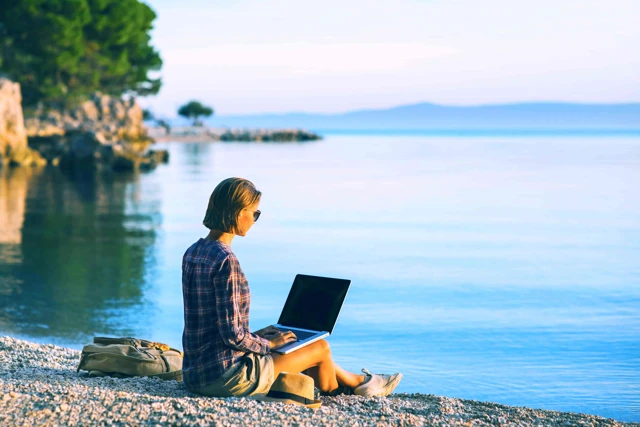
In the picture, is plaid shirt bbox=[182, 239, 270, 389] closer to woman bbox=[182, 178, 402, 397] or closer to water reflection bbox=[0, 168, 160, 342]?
woman bbox=[182, 178, 402, 397]

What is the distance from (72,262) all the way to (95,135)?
28948 millimetres

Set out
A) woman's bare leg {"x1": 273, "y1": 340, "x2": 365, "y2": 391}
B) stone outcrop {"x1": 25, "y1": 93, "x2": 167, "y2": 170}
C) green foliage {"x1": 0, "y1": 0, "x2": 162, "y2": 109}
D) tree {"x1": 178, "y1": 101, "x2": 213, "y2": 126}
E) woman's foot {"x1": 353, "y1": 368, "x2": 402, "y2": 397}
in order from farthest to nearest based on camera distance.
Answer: tree {"x1": 178, "y1": 101, "x2": 213, "y2": 126} < green foliage {"x1": 0, "y1": 0, "x2": 162, "y2": 109} < stone outcrop {"x1": 25, "y1": 93, "x2": 167, "y2": 170} < woman's foot {"x1": 353, "y1": 368, "x2": 402, "y2": 397} < woman's bare leg {"x1": 273, "y1": 340, "x2": 365, "y2": 391}

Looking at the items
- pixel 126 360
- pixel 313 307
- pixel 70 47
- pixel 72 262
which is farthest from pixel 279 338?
pixel 70 47

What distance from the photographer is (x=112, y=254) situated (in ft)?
46.4

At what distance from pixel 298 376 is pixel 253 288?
694cm

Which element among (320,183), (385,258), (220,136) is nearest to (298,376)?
(385,258)

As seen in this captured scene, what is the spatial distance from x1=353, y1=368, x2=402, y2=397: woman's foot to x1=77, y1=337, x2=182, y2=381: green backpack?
1.36 metres

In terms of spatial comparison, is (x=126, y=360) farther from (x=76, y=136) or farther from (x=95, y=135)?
(x=76, y=136)

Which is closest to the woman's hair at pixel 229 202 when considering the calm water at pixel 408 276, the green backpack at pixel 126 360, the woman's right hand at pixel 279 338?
the woman's right hand at pixel 279 338

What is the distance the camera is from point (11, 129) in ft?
134

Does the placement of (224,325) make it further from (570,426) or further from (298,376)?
(570,426)

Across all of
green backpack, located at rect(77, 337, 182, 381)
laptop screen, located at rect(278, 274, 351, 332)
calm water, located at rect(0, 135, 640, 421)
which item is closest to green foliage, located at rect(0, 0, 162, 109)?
calm water, located at rect(0, 135, 640, 421)

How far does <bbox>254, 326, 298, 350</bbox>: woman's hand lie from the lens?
5121 millimetres

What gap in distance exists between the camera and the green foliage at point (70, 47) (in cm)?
4372
